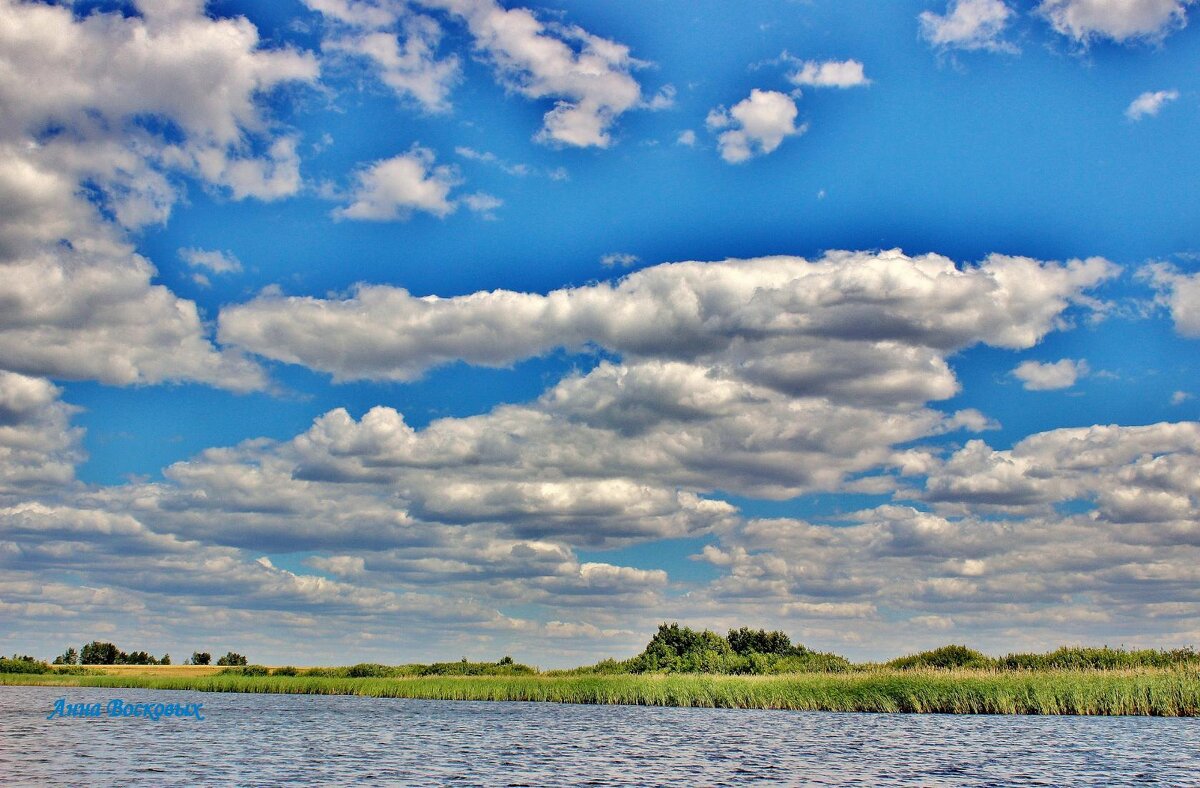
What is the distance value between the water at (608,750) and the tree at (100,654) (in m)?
101

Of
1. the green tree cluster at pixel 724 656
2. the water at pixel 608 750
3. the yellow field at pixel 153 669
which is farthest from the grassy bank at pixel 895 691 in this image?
the yellow field at pixel 153 669

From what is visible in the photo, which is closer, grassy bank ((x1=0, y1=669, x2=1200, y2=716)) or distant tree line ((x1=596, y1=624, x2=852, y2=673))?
grassy bank ((x1=0, y1=669, x2=1200, y2=716))

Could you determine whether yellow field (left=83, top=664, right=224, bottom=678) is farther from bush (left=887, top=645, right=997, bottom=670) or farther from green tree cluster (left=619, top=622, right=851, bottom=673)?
bush (left=887, top=645, right=997, bottom=670)

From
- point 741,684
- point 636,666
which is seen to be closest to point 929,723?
point 741,684

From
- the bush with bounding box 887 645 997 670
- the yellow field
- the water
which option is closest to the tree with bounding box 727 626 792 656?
the bush with bounding box 887 645 997 670

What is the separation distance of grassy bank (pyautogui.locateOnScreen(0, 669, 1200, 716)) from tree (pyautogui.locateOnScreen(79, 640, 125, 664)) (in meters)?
80.9

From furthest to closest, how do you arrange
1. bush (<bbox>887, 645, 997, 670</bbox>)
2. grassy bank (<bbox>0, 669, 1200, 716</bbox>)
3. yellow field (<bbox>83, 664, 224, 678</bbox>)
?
1. yellow field (<bbox>83, 664, 224, 678</bbox>)
2. bush (<bbox>887, 645, 997, 670</bbox>)
3. grassy bank (<bbox>0, 669, 1200, 716</bbox>)

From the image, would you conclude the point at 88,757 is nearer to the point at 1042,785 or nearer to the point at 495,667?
the point at 1042,785

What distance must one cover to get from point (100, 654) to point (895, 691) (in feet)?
460

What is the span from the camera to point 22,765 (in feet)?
120

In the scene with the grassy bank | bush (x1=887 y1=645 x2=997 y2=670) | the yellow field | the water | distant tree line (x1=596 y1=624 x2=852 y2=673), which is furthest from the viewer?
the yellow field

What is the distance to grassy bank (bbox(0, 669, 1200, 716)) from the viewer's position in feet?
195

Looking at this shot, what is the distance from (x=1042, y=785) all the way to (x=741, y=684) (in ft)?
154

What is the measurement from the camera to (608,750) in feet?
151
